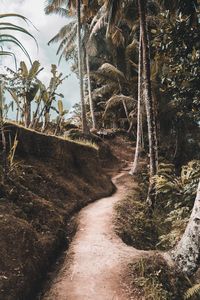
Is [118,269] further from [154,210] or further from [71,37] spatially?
[71,37]

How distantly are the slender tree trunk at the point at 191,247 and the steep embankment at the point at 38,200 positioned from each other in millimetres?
2404

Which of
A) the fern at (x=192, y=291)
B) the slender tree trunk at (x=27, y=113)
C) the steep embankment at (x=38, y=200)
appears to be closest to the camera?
the steep embankment at (x=38, y=200)

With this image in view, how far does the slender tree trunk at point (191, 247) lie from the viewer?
6086 mm

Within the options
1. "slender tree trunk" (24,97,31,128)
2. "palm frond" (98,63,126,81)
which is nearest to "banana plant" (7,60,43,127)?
"slender tree trunk" (24,97,31,128)

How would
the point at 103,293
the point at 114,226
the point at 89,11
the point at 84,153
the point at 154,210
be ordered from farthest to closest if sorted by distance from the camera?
the point at 89,11
the point at 84,153
the point at 154,210
the point at 114,226
the point at 103,293

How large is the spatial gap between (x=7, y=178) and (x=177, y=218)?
441 centimetres

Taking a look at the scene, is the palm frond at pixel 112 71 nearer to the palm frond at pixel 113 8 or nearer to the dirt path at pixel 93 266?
the palm frond at pixel 113 8

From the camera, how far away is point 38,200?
754 centimetres

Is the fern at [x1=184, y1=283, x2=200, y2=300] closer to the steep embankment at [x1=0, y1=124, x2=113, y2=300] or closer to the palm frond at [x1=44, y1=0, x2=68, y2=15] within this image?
the steep embankment at [x1=0, y1=124, x2=113, y2=300]

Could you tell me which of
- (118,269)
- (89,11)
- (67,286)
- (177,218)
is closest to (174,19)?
(177,218)

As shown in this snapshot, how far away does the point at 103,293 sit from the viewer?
5.47 meters

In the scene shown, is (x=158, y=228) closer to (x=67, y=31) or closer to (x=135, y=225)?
(x=135, y=225)

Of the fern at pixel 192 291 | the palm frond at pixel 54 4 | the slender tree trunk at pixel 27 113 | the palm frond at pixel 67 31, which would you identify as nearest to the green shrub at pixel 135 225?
the fern at pixel 192 291

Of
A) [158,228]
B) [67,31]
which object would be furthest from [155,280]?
[67,31]
